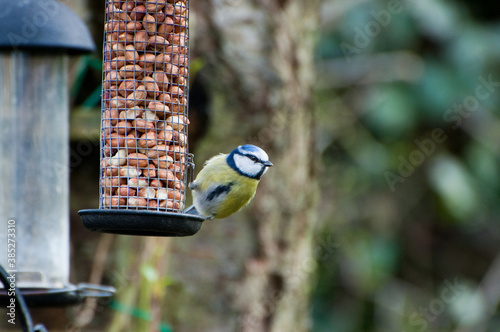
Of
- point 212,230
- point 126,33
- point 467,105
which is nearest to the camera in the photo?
point 126,33

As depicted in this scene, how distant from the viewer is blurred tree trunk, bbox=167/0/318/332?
3268mm

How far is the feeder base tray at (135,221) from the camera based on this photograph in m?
1.99

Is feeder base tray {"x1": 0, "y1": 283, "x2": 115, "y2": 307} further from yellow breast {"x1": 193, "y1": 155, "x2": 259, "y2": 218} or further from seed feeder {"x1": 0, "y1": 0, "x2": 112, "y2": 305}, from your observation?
yellow breast {"x1": 193, "y1": 155, "x2": 259, "y2": 218}

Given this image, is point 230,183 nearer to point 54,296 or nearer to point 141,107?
point 141,107

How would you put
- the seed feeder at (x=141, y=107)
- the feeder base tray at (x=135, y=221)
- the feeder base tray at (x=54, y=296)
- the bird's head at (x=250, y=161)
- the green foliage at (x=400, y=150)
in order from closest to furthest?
the feeder base tray at (x=135, y=221) < the seed feeder at (x=141, y=107) < the feeder base tray at (x=54, y=296) < the bird's head at (x=250, y=161) < the green foliage at (x=400, y=150)

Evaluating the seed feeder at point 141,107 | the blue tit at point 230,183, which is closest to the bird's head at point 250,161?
the blue tit at point 230,183

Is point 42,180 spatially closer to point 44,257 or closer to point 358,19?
point 44,257

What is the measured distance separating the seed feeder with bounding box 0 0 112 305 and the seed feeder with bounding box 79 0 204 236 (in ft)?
1.47

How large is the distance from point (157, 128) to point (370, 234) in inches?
129

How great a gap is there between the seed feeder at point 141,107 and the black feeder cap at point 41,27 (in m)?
0.26

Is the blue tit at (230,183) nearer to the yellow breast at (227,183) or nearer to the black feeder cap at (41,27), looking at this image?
the yellow breast at (227,183)

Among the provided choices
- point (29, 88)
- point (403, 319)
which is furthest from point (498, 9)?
point (29, 88)

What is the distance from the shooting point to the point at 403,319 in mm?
5324

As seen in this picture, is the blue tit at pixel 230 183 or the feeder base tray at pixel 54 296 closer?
the feeder base tray at pixel 54 296
